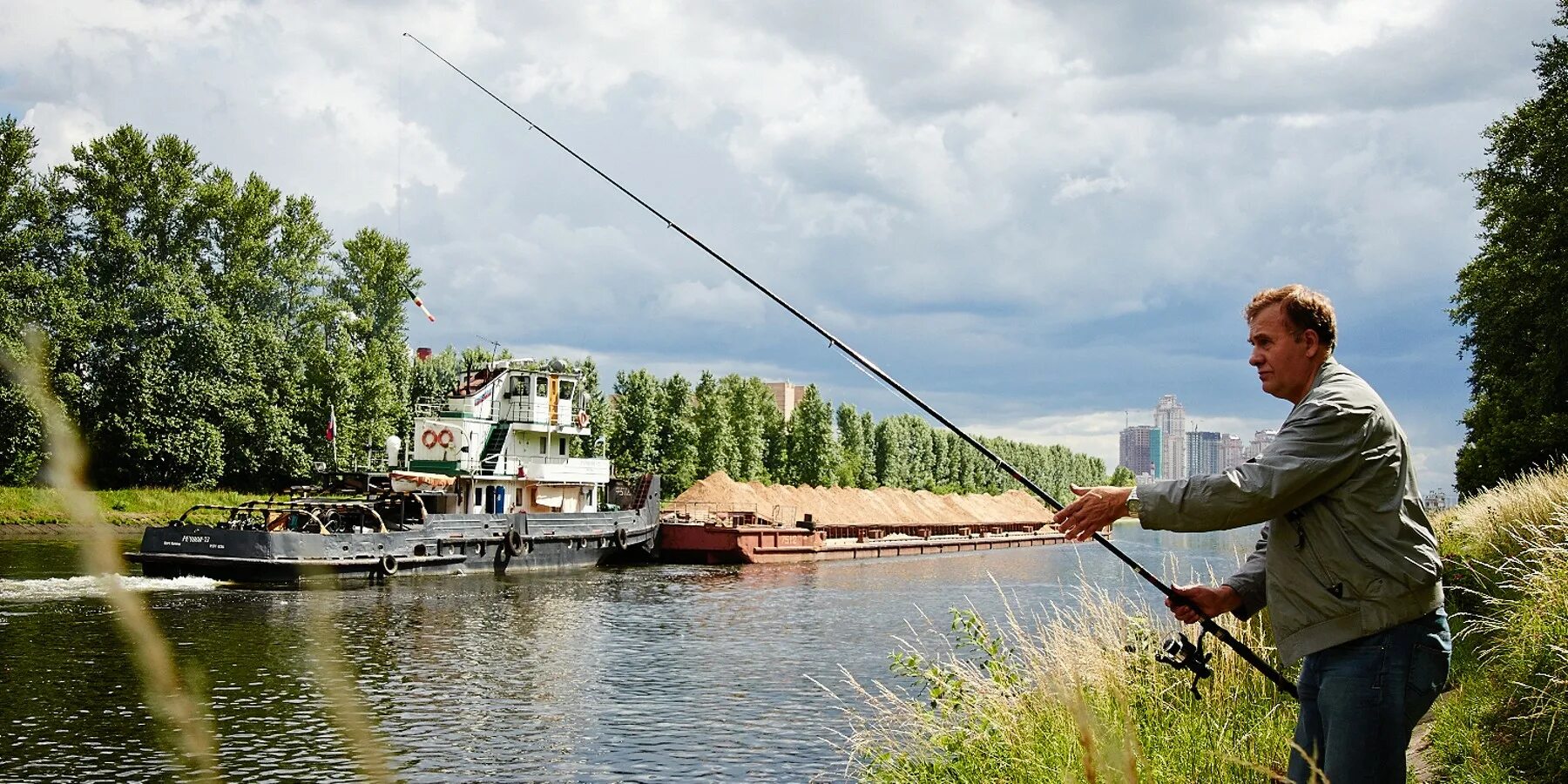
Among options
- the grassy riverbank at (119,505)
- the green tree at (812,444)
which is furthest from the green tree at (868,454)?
the grassy riverbank at (119,505)

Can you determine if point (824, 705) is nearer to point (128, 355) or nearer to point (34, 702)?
point (34, 702)

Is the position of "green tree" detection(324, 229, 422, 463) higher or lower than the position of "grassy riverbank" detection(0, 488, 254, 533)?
higher

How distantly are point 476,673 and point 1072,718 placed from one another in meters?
12.9

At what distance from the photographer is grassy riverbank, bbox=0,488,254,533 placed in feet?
136

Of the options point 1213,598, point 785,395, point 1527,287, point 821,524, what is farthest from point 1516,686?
point 785,395

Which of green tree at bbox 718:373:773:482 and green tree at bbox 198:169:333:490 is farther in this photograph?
green tree at bbox 718:373:773:482

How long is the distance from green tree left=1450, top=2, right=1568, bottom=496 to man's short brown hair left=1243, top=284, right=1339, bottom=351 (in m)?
25.6

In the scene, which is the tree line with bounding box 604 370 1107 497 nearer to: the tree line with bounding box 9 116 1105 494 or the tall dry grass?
the tree line with bounding box 9 116 1105 494

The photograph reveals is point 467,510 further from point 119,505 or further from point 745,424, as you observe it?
point 745,424

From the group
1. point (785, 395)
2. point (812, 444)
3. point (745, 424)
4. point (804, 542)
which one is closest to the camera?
point (804, 542)

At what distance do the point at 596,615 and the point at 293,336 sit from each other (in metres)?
37.8

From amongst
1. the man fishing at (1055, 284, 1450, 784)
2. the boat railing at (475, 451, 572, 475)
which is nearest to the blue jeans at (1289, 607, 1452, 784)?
the man fishing at (1055, 284, 1450, 784)

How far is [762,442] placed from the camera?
254 ft

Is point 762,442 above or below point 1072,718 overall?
above
